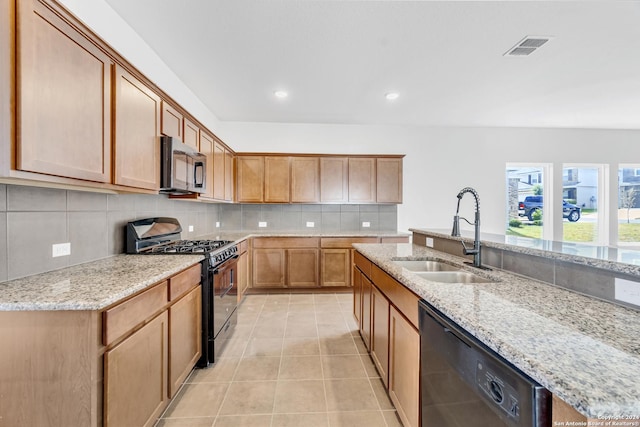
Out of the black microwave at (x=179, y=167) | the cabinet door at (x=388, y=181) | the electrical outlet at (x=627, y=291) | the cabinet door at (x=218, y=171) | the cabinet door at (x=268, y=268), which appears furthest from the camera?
the cabinet door at (x=388, y=181)

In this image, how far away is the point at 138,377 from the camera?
54.6 inches

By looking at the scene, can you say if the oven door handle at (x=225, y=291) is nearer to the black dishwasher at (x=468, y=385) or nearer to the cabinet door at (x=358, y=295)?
the cabinet door at (x=358, y=295)

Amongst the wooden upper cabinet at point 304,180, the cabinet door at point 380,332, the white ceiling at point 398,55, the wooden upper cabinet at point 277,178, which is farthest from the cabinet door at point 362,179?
the cabinet door at point 380,332

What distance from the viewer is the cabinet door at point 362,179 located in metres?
4.50

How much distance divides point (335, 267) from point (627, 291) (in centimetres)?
336

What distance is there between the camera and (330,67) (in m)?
2.90

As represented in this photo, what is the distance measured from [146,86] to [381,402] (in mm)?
2728

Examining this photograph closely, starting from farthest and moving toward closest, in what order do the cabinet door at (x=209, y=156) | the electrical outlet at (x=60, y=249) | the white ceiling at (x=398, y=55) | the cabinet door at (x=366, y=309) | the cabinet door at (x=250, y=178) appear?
1. the cabinet door at (x=250, y=178)
2. the cabinet door at (x=209, y=156)
3. the cabinet door at (x=366, y=309)
4. the white ceiling at (x=398, y=55)
5. the electrical outlet at (x=60, y=249)

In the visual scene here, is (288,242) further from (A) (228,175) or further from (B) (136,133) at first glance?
(B) (136,133)

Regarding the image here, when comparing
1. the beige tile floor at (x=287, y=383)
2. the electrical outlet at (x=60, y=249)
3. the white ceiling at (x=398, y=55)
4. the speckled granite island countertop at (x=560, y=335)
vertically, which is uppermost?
the white ceiling at (x=398, y=55)

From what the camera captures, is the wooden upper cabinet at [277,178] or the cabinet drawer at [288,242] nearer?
the cabinet drawer at [288,242]

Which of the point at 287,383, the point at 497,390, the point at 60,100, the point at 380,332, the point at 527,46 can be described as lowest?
the point at 287,383

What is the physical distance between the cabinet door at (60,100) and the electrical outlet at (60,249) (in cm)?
52

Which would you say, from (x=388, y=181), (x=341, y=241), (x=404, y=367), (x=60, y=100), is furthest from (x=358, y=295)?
(x=60, y=100)
